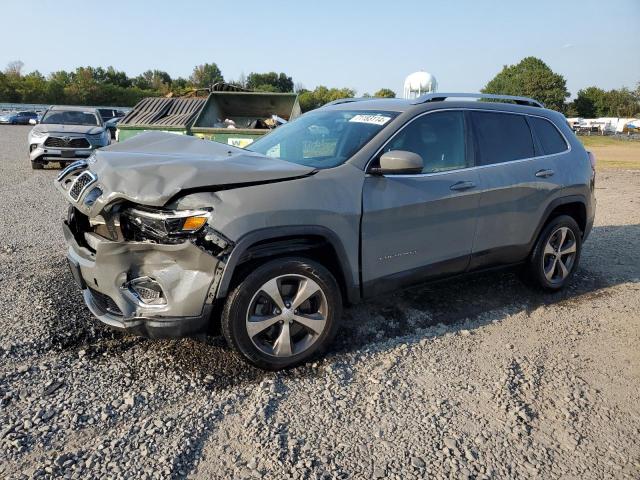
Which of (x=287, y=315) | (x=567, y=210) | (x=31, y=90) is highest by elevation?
(x=31, y=90)

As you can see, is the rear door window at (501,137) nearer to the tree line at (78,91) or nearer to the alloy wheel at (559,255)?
the alloy wheel at (559,255)

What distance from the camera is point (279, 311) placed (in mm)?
3258

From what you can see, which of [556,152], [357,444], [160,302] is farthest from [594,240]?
[160,302]

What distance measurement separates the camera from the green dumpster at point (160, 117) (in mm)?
8617

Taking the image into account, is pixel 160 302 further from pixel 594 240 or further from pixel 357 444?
pixel 594 240

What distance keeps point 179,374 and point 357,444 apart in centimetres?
128

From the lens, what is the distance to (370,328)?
13.3 ft

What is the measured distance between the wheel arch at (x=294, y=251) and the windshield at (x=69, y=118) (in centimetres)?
1289

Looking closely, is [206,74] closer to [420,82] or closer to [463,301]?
[420,82]

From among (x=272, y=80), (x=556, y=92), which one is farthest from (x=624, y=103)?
(x=272, y=80)

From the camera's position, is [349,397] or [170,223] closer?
[170,223]

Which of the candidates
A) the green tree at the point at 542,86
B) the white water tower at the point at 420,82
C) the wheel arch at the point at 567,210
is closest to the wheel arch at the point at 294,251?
the wheel arch at the point at 567,210

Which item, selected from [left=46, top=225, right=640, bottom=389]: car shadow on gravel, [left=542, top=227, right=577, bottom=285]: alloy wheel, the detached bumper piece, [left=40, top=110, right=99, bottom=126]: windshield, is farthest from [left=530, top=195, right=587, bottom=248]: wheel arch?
[left=40, top=110, right=99, bottom=126]: windshield

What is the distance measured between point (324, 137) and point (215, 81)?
43551 millimetres
